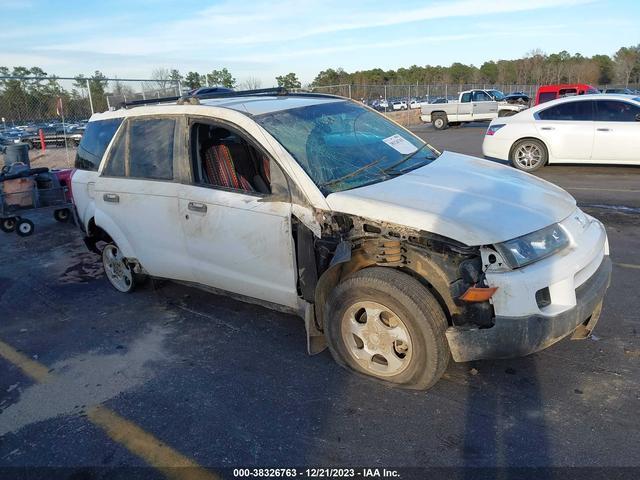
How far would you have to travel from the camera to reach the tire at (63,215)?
28.5ft

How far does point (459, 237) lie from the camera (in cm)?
287

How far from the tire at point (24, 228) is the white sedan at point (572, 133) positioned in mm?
9053

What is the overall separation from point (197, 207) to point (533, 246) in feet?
7.92

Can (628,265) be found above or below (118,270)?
below

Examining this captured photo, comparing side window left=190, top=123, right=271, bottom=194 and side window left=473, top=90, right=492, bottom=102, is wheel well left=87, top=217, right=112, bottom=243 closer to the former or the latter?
side window left=190, top=123, right=271, bottom=194

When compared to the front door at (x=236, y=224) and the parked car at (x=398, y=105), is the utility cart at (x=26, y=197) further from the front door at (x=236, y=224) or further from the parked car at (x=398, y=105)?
the parked car at (x=398, y=105)

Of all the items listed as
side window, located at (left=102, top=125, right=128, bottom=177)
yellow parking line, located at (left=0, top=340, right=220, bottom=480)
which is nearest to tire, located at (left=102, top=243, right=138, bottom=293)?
side window, located at (left=102, top=125, right=128, bottom=177)

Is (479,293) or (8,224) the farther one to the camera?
(8,224)

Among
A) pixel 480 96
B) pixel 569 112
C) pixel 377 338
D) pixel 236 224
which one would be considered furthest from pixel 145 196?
pixel 480 96

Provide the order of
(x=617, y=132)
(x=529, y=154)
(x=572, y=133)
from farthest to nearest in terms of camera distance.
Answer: (x=529, y=154) < (x=572, y=133) < (x=617, y=132)

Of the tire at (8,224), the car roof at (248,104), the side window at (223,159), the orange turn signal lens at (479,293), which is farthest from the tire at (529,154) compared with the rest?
the tire at (8,224)

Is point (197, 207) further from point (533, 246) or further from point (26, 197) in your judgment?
point (26, 197)

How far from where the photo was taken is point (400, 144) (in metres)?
4.29

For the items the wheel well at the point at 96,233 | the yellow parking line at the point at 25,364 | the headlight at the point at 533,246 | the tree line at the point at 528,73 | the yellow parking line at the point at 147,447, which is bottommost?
the yellow parking line at the point at 147,447
